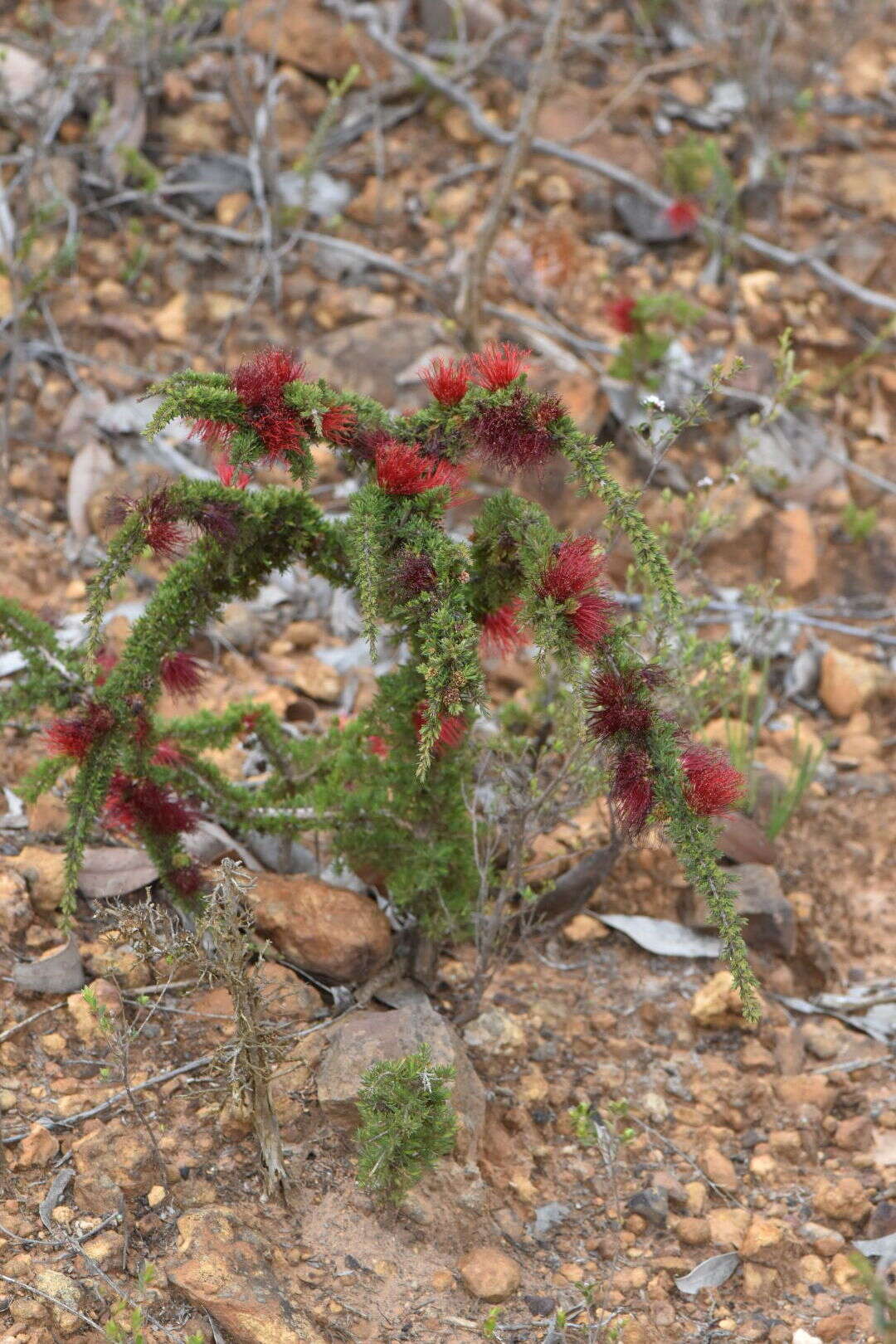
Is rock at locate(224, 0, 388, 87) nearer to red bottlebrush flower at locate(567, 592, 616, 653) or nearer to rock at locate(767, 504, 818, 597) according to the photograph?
rock at locate(767, 504, 818, 597)

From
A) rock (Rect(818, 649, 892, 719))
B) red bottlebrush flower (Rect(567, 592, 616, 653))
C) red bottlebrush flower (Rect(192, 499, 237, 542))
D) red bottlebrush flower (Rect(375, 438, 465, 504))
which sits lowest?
rock (Rect(818, 649, 892, 719))

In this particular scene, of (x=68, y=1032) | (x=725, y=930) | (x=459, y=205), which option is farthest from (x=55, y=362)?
(x=725, y=930)

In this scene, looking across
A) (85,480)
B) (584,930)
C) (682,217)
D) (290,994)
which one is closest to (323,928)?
(290,994)

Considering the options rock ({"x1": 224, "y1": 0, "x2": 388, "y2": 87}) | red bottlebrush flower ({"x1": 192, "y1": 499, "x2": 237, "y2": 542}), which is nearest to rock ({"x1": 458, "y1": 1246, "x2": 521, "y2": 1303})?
red bottlebrush flower ({"x1": 192, "y1": 499, "x2": 237, "y2": 542})

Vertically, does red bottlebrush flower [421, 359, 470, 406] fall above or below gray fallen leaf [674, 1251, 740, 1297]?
above

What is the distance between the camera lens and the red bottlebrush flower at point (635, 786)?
2197mm

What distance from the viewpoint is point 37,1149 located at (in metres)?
2.49

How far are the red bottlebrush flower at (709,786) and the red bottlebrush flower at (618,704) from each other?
101mm

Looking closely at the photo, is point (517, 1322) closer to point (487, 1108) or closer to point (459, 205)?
point (487, 1108)

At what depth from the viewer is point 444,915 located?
2895mm

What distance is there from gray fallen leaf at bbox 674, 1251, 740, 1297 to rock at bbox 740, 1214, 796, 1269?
0.03 metres

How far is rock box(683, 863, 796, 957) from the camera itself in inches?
136

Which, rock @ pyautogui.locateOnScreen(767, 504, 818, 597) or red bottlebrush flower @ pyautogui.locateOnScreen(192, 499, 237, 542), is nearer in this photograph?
red bottlebrush flower @ pyautogui.locateOnScreen(192, 499, 237, 542)

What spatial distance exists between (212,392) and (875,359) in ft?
13.3
